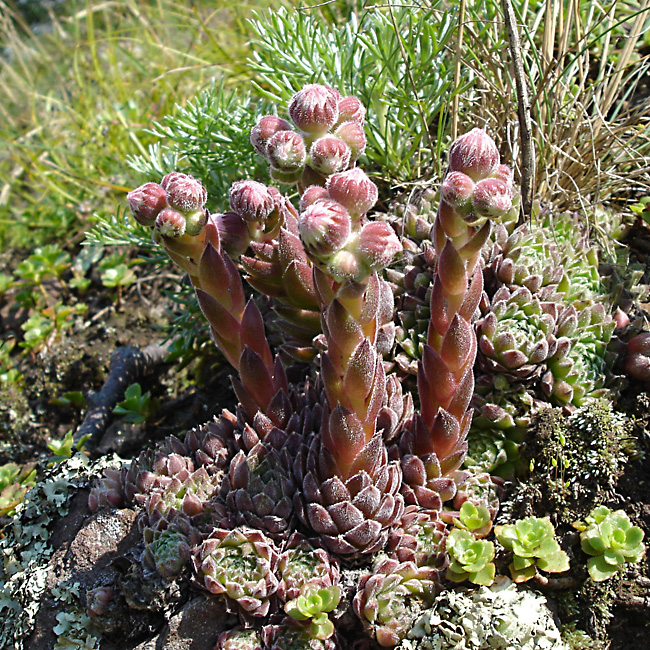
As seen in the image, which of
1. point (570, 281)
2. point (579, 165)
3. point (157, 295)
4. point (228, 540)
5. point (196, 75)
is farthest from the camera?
point (196, 75)

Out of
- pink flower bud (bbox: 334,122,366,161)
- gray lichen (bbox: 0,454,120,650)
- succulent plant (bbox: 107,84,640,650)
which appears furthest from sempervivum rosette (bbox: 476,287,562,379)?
gray lichen (bbox: 0,454,120,650)

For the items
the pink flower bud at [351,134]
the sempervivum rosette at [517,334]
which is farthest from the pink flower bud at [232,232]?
the sempervivum rosette at [517,334]

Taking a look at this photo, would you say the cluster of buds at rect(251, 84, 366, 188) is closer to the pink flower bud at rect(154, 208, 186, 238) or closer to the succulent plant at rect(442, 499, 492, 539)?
the pink flower bud at rect(154, 208, 186, 238)

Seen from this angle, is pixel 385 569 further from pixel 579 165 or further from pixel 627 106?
pixel 627 106

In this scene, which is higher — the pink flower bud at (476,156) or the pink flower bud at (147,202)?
the pink flower bud at (147,202)

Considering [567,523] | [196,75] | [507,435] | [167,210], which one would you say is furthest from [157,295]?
[567,523]

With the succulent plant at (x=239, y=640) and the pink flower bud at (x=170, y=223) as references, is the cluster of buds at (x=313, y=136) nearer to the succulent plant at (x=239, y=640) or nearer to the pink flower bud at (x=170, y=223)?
the pink flower bud at (x=170, y=223)
